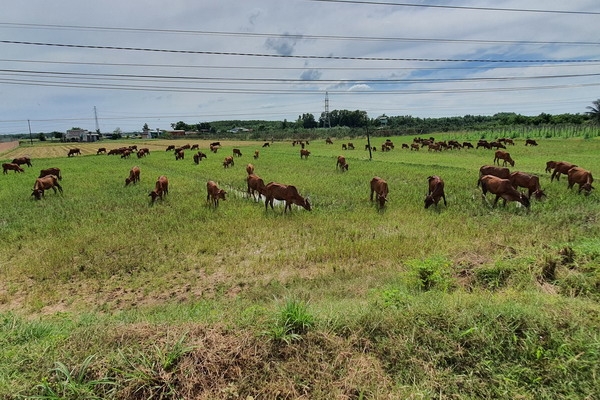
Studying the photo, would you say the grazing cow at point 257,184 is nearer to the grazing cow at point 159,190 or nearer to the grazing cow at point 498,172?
the grazing cow at point 159,190

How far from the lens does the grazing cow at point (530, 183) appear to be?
13.3m

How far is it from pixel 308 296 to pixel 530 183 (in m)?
11.6

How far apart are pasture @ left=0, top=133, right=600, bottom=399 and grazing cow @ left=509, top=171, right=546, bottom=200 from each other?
2.41 feet

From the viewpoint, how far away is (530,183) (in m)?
13.6

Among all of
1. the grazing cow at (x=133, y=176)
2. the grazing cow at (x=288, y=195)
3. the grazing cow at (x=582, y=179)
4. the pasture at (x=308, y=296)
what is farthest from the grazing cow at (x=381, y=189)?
the grazing cow at (x=133, y=176)

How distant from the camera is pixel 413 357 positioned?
363 centimetres

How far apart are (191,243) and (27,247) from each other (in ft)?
15.0

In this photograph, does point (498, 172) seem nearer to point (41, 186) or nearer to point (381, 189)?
point (381, 189)

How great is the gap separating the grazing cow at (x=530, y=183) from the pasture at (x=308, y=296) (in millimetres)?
735

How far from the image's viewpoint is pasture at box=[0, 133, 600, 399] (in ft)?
11.1

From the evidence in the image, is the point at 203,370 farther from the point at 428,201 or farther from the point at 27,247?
the point at 428,201

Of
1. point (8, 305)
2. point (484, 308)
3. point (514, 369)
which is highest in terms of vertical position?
point (484, 308)

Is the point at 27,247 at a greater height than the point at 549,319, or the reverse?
the point at 549,319

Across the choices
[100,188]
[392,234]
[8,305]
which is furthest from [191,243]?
[100,188]
